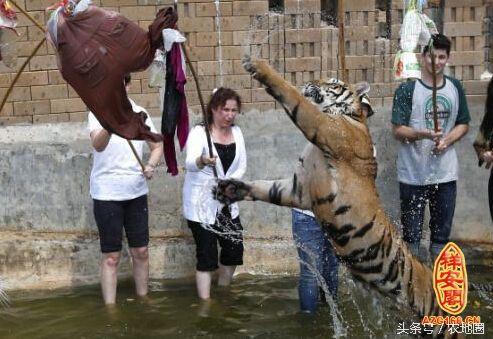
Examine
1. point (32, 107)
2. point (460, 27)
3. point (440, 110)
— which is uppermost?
point (460, 27)

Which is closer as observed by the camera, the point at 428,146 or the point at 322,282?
the point at 322,282

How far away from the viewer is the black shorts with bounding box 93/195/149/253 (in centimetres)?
595

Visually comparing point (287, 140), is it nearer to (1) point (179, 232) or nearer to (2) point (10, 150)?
(1) point (179, 232)

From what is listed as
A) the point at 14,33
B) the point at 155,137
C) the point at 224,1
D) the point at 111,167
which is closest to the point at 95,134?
the point at 111,167

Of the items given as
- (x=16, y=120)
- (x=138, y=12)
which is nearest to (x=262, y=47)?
(x=138, y=12)

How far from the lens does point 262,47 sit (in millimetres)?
6910

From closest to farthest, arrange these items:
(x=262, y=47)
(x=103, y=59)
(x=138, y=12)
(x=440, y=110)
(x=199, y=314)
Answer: (x=103, y=59)
(x=199, y=314)
(x=440, y=110)
(x=138, y=12)
(x=262, y=47)

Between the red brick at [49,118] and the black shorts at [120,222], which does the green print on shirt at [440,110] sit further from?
the red brick at [49,118]

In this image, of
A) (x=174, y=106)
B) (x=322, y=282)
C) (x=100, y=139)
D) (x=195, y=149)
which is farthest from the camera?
(x=195, y=149)

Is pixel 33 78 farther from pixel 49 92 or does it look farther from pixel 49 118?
pixel 49 118

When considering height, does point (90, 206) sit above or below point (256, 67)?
below

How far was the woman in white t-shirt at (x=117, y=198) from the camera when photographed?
233 inches

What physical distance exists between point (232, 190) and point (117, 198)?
5.95 feet

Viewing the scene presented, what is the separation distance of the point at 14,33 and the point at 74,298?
2.16 metres
